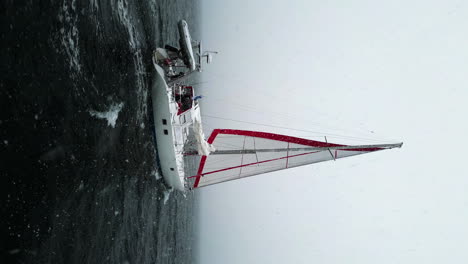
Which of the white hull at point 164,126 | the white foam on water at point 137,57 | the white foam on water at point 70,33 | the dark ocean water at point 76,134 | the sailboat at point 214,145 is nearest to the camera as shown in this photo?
the dark ocean water at point 76,134

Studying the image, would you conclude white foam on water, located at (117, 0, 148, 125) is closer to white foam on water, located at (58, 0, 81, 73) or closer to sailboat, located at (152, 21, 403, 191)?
sailboat, located at (152, 21, 403, 191)

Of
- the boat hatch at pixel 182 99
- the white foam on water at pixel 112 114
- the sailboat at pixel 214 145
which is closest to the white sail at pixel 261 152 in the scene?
the sailboat at pixel 214 145

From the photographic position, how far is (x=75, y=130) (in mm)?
8992

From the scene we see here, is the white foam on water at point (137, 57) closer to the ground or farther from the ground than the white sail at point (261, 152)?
farther from the ground

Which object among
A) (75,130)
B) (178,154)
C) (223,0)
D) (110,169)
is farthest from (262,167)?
(223,0)

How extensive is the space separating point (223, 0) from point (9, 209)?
81064mm

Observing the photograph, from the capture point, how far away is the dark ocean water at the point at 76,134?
675cm

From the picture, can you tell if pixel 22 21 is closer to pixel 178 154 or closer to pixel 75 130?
pixel 75 130

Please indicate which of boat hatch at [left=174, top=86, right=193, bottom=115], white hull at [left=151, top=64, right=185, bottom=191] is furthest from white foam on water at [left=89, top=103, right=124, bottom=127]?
boat hatch at [left=174, top=86, right=193, bottom=115]

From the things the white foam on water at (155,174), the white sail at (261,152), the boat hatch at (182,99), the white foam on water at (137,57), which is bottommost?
the white foam on water at (155,174)

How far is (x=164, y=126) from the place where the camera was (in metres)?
12.9

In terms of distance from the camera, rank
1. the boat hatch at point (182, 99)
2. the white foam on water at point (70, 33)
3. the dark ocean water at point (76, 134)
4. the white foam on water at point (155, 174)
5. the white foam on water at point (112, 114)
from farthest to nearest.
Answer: the white foam on water at point (155, 174)
the boat hatch at point (182, 99)
the white foam on water at point (112, 114)
the white foam on water at point (70, 33)
the dark ocean water at point (76, 134)

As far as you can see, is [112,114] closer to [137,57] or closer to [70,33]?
[70,33]

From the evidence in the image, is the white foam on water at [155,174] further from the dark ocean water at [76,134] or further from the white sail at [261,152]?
the white sail at [261,152]
